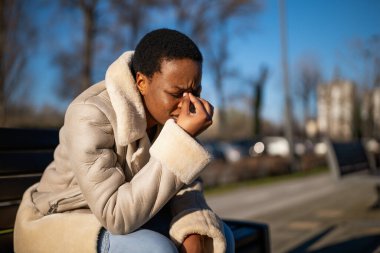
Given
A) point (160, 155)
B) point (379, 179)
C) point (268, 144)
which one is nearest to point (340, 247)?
point (379, 179)

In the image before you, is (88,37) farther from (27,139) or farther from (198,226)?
(198,226)

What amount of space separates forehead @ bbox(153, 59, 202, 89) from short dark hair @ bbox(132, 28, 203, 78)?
0.05 feet

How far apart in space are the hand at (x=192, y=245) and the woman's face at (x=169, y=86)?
463mm

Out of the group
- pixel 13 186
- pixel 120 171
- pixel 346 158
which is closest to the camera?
pixel 120 171

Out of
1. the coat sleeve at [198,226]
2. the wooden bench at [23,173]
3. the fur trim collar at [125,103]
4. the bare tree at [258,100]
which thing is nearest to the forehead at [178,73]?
the fur trim collar at [125,103]

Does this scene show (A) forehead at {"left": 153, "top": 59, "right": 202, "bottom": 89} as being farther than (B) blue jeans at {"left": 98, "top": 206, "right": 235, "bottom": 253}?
→ Yes

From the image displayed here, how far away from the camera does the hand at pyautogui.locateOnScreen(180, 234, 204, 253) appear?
5.12 ft

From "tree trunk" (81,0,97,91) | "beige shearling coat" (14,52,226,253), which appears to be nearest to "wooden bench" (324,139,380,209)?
"beige shearling coat" (14,52,226,253)

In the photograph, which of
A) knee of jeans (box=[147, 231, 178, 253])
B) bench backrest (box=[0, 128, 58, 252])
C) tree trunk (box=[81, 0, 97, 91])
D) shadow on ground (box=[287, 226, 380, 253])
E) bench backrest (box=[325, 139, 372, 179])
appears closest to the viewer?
knee of jeans (box=[147, 231, 178, 253])

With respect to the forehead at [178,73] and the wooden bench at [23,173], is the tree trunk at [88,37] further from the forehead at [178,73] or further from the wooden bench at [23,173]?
the forehead at [178,73]

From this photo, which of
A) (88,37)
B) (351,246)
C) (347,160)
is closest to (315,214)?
(347,160)

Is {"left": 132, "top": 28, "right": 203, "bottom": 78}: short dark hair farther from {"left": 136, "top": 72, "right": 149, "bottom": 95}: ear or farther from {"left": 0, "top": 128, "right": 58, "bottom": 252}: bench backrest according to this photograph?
{"left": 0, "top": 128, "right": 58, "bottom": 252}: bench backrest

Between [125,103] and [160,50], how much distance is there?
24 cm

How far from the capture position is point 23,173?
2.21 m
